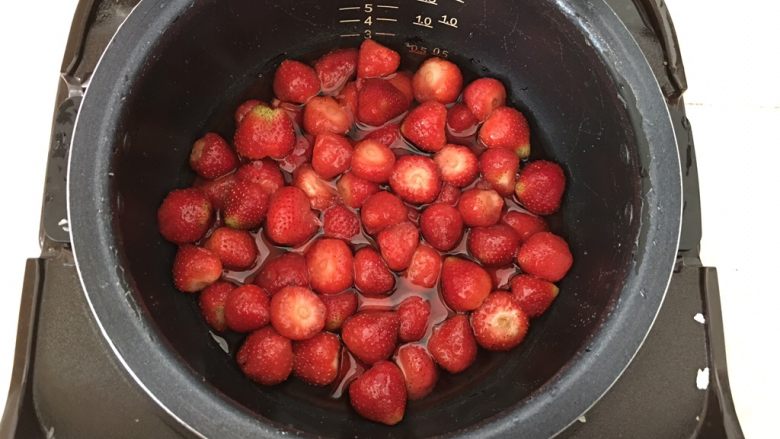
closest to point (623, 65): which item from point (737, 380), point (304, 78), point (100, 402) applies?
point (304, 78)

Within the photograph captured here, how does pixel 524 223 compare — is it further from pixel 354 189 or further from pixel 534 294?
pixel 354 189

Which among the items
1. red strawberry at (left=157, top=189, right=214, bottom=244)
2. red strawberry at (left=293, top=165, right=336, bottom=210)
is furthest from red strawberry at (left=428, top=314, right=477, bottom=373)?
red strawberry at (left=157, top=189, right=214, bottom=244)

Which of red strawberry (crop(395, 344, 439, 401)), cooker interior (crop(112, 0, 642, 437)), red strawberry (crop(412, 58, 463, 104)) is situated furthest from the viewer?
red strawberry (crop(412, 58, 463, 104))

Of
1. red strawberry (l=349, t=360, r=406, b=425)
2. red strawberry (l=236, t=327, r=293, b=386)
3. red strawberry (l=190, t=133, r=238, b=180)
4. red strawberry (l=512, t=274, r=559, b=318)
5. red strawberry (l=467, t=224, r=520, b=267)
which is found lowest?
red strawberry (l=349, t=360, r=406, b=425)

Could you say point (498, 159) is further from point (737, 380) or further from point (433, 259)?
point (737, 380)

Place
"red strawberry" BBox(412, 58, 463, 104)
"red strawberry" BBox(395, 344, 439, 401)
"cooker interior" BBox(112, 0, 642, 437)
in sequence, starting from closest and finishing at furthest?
"cooker interior" BBox(112, 0, 642, 437) → "red strawberry" BBox(395, 344, 439, 401) → "red strawberry" BBox(412, 58, 463, 104)

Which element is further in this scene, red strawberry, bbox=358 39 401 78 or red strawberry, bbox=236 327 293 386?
red strawberry, bbox=358 39 401 78

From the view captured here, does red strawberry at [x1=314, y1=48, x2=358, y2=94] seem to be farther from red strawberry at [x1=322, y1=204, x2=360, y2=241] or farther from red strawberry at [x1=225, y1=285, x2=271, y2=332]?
red strawberry at [x1=225, y1=285, x2=271, y2=332]

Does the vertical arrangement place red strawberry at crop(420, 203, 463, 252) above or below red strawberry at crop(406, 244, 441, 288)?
above
